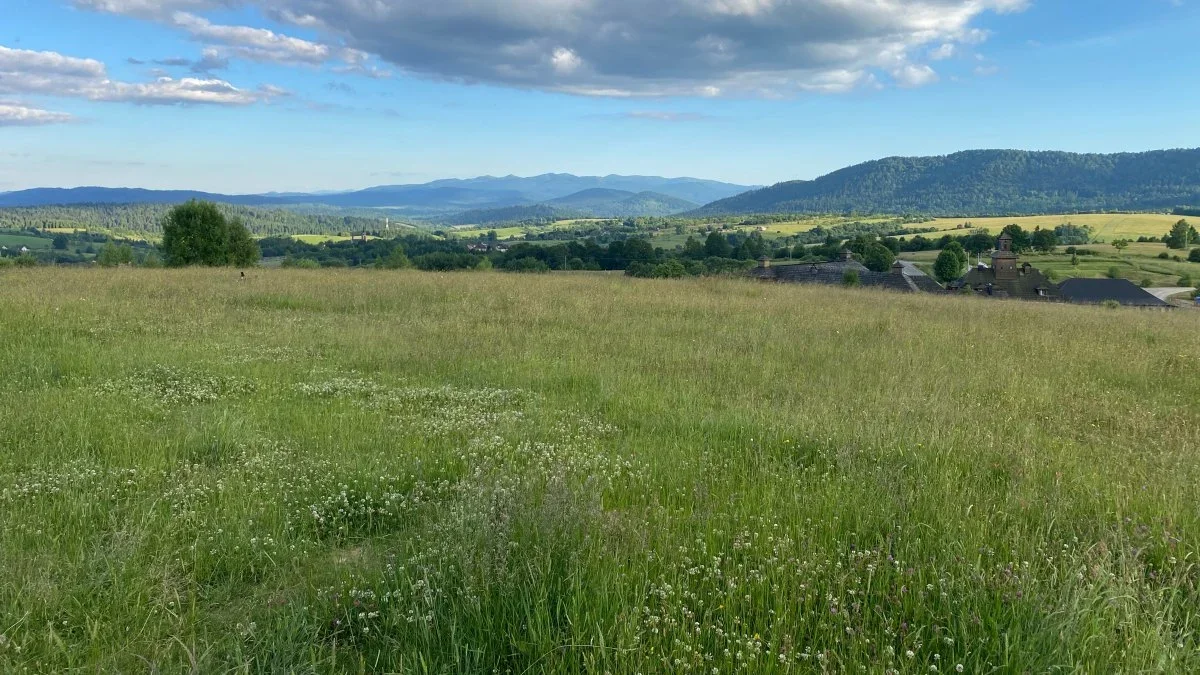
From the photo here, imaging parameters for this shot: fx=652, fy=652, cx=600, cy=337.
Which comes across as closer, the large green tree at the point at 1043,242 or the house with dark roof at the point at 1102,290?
the house with dark roof at the point at 1102,290

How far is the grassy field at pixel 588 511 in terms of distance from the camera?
115 inches

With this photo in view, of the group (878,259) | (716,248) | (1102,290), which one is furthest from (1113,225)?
(716,248)

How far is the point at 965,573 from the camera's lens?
11.0 feet

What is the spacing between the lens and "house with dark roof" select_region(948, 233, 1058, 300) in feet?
200

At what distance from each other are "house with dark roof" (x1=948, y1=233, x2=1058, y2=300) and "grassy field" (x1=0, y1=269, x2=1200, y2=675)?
58.0m

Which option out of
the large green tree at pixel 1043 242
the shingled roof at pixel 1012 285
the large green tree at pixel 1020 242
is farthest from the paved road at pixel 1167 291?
the large green tree at pixel 1043 242

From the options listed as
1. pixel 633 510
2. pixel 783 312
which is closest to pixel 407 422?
pixel 633 510

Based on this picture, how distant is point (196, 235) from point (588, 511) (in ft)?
167

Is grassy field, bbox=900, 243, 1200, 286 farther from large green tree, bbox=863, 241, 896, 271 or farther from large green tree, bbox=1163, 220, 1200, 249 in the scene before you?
large green tree, bbox=863, 241, 896, 271

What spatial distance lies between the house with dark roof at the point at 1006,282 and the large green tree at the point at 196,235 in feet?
199

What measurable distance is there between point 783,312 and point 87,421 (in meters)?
13.2

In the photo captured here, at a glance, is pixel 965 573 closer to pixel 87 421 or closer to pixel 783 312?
Answer: pixel 87 421

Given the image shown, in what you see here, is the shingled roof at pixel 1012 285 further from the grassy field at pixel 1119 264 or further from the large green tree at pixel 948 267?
the grassy field at pixel 1119 264

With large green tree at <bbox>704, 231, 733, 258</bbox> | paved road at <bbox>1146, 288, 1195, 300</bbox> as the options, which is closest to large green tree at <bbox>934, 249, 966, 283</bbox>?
paved road at <bbox>1146, 288, 1195, 300</bbox>
